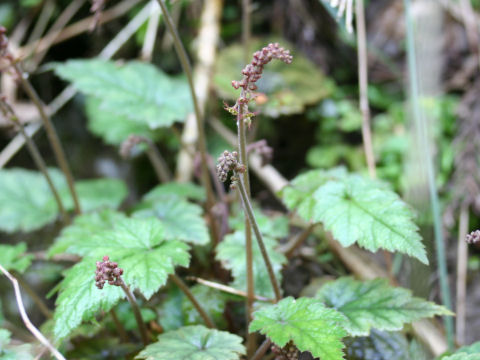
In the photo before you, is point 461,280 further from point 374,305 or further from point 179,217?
point 179,217

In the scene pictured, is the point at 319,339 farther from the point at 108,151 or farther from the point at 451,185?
the point at 108,151

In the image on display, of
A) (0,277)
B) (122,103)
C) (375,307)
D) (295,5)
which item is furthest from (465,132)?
(0,277)

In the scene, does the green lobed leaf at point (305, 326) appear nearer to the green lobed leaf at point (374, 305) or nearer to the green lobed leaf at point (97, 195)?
the green lobed leaf at point (374, 305)

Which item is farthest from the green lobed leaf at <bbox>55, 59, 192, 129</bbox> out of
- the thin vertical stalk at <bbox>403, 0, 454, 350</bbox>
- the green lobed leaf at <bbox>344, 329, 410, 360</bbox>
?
the green lobed leaf at <bbox>344, 329, 410, 360</bbox>

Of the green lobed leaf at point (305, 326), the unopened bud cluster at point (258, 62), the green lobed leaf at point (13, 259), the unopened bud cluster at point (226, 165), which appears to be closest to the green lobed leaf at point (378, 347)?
the green lobed leaf at point (305, 326)

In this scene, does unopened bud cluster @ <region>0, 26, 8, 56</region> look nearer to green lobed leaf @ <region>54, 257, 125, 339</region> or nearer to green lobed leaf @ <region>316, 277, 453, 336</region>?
green lobed leaf @ <region>54, 257, 125, 339</region>

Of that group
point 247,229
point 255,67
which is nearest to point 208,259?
point 247,229
